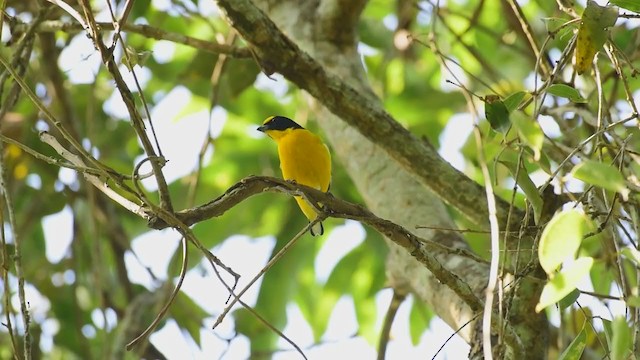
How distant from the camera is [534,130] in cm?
166

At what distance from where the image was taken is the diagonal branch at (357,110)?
3004mm

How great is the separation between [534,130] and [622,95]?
310 centimetres

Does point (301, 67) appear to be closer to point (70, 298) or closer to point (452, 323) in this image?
point (452, 323)

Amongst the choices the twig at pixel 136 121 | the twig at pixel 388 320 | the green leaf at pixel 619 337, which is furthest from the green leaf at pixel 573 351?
the twig at pixel 388 320

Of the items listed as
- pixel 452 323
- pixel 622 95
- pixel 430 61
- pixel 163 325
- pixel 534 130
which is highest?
pixel 430 61

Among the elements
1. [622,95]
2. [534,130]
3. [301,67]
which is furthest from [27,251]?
[534,130]

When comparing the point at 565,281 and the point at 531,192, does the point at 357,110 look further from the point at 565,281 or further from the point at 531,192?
the point at 565,281

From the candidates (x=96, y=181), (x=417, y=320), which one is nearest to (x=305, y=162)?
(x=417, y=320)

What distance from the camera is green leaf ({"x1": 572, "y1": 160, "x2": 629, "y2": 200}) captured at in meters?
1.48

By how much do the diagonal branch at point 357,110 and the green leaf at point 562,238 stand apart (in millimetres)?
1475

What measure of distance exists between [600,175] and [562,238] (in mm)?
121

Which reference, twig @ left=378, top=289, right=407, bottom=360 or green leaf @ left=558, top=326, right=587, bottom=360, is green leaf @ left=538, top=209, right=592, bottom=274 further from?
twig @ left=378, top=289, right=407, bottom=360

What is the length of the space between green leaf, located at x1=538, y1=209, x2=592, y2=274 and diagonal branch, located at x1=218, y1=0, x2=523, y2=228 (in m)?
1.48

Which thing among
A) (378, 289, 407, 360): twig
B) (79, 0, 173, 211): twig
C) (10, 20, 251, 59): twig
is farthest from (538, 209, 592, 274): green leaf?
(378, 289, 407, 360): twig
